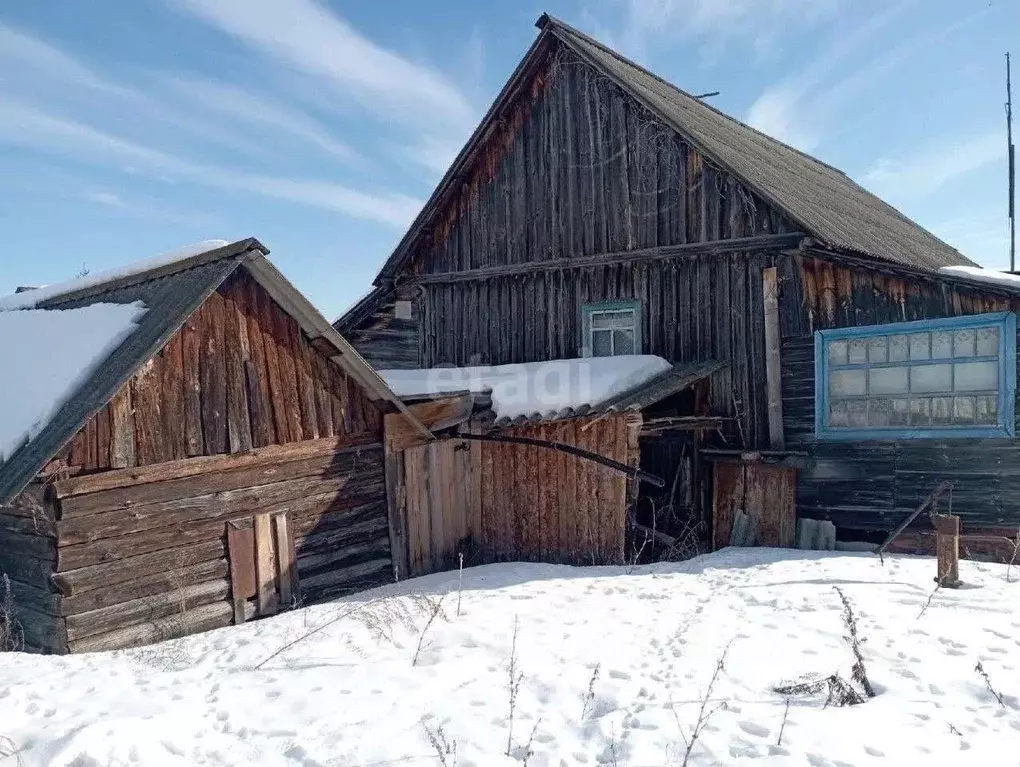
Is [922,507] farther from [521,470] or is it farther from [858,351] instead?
[521,470]

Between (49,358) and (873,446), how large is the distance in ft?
34.5

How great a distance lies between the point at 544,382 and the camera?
11.1m

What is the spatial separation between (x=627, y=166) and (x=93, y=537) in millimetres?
9517

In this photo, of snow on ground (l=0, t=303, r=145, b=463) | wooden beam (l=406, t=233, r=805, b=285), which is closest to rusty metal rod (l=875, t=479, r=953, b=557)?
wooden beam (l=406, t=233, r=805, b=285)

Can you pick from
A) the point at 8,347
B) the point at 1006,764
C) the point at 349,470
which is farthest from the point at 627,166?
the point at 1006,764

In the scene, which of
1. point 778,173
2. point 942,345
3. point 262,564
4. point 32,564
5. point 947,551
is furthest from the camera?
point 778,173

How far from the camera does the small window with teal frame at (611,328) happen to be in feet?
40.7

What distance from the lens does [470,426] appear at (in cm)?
1071

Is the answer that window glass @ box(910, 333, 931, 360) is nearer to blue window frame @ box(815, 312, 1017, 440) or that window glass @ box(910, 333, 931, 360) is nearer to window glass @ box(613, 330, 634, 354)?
blue window frame @ box(815, 312, 1017, 440)

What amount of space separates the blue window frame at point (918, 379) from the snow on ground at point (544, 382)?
242 cm

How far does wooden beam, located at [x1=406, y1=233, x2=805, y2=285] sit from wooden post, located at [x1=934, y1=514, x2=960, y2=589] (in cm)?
462

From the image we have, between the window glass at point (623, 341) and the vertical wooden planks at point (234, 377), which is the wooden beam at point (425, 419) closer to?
the vertical wooden planks at point (234, 377)

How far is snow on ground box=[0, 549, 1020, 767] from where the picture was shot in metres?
4.38

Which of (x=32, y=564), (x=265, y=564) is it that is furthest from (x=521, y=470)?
(x=32, y=564)
